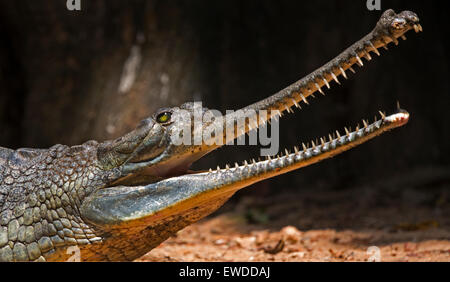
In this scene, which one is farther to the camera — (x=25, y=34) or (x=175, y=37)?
(x=25, y=34)

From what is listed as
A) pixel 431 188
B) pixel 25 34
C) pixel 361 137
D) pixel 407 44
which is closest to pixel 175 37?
pixel 25 34

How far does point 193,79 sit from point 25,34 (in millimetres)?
2129

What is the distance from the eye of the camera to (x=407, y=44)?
6.24 meters

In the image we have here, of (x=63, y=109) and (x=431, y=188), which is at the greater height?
(x=63, y=109)

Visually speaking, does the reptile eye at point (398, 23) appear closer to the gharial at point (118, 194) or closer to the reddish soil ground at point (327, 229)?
the gharial at point (118, 194)

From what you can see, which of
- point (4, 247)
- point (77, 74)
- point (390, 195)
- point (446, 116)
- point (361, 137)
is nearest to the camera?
point (361, 137)

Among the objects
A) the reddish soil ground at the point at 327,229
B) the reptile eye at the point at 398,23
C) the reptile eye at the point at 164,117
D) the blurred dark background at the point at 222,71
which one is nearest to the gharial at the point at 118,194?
the reptile eye at the point at 164,117

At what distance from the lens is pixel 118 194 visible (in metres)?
2.85

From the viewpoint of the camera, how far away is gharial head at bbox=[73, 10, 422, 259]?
257 centimetres

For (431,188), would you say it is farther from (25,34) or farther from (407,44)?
(25,34)

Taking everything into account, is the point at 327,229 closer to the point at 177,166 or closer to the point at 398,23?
the point at 177,166

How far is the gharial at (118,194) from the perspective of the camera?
2752 mm

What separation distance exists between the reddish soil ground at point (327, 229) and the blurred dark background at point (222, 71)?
54cm

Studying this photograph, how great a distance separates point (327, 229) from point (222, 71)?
2.36 metres
